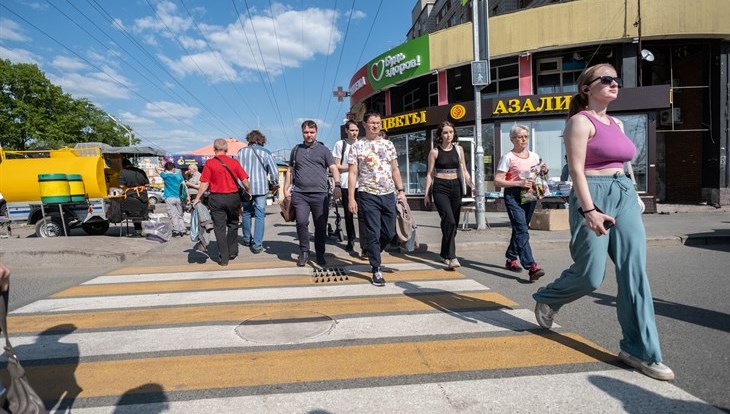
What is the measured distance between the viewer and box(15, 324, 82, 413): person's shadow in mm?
2395

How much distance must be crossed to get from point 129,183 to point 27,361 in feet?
24.2

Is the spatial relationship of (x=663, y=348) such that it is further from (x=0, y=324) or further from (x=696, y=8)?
(x=696, y=8)

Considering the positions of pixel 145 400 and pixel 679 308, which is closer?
pixel 145 400

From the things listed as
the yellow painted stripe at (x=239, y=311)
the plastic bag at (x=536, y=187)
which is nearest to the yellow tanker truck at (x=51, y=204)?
the yellow painted stripe at (x=239, y=311)

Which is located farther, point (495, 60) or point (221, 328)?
point (495, 60)

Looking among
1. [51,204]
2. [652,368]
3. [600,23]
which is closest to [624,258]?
[652,368]

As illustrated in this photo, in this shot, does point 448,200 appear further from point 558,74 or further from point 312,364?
point 558,74

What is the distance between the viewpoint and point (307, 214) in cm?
606

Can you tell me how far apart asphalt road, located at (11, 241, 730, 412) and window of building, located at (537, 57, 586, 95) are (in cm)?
1013

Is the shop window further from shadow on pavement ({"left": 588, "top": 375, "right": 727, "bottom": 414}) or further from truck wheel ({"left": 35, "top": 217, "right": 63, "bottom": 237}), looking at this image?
truck wheel ({"left": 35, "top": 217, "right": 63, "bottom": 237})

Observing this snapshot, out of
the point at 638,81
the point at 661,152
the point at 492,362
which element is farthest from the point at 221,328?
the point at 661,152

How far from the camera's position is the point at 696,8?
13547mm

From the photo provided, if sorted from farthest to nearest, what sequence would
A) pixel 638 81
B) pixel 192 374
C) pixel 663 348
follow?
pixel 638 81, pixel 663 348, pixel 192 374

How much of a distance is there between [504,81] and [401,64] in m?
4.27
